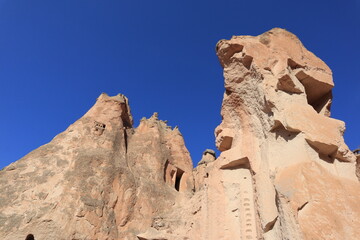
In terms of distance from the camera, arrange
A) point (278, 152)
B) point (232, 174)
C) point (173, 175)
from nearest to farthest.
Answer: point (278, 152) < point (232, 174) < point (173, 175)

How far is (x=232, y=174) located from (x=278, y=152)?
1965 mm

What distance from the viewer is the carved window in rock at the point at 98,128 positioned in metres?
14.8

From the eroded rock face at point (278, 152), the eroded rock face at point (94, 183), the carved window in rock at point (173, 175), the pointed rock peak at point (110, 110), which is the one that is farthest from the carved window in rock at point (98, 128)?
the eroded rock face at point (278, 152)

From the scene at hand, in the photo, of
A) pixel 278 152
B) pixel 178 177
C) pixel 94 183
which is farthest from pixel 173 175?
pixel 278 152

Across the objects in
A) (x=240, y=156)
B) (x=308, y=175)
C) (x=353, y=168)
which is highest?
(x=240, y=156)

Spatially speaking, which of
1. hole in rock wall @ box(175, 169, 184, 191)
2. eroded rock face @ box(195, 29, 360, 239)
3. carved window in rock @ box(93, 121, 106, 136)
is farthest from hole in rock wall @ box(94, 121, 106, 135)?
eroded rock face @ box(195, 29, 360, 239)

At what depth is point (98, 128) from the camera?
14977 millimetres

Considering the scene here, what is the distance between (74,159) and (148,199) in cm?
380

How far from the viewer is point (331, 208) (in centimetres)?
386

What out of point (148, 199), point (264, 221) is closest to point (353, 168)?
point (264, 221)

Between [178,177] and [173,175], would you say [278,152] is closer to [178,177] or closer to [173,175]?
[173,175]

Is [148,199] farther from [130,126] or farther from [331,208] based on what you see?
[331,208]

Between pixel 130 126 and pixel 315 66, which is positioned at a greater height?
pixel 130 126

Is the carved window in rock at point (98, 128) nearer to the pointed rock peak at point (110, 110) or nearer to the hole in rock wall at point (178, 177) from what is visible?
the pointed rock peak at point (110, 110)
